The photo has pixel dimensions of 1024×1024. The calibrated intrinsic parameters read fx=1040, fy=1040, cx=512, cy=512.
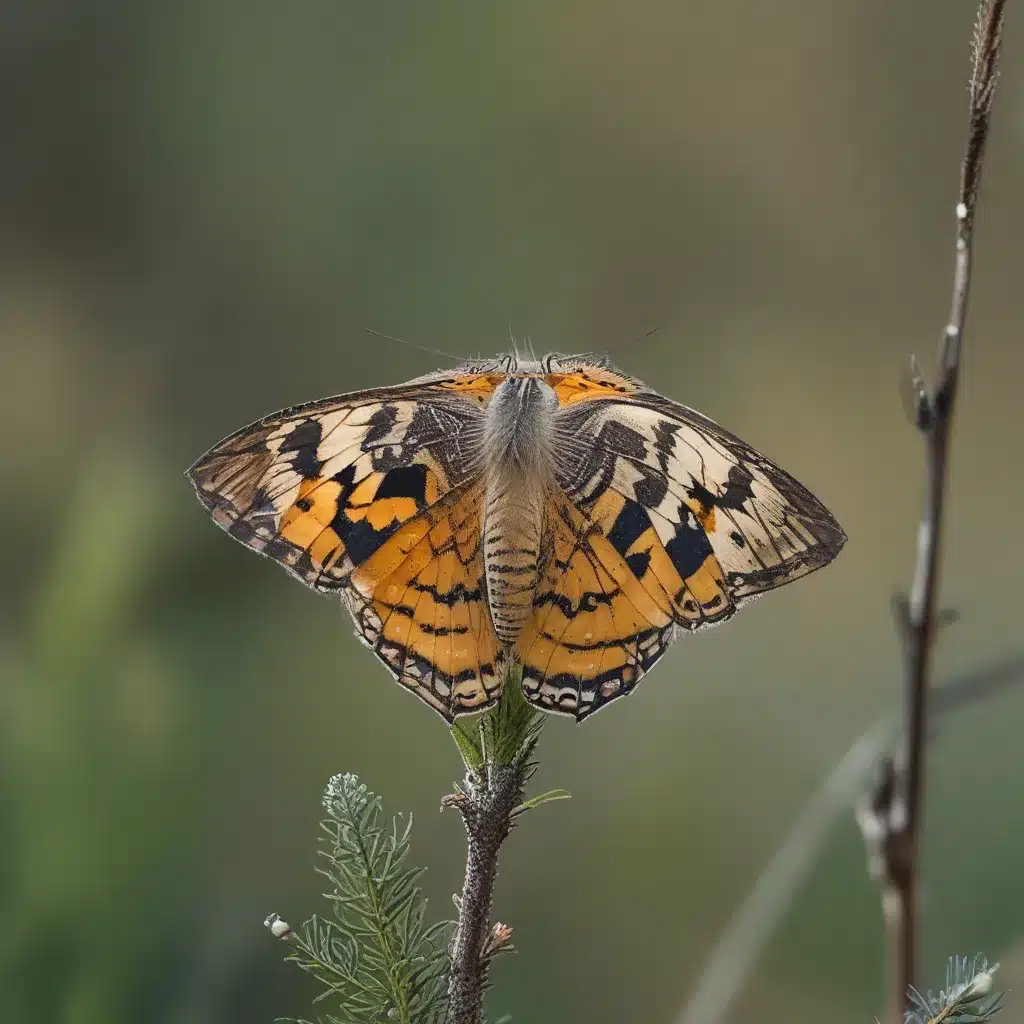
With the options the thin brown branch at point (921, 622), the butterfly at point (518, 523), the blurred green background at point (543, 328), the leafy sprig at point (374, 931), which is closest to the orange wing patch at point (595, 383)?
the butterfly at point (518, 523)

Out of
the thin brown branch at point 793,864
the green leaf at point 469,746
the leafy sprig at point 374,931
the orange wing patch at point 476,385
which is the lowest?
the thin brown branch at point 793,864

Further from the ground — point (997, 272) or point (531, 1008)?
point (997, 272)

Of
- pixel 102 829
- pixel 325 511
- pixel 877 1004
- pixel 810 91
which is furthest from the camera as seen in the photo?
pixel 810 91

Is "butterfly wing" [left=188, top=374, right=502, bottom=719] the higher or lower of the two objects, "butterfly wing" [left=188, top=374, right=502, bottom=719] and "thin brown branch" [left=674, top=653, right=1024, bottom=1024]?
the higher

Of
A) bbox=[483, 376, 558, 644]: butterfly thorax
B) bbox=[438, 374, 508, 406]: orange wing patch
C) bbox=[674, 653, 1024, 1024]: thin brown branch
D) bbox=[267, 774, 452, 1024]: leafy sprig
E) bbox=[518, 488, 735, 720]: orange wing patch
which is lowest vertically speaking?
bbox=[674, 653, 1024, 1024]: thin brown branch

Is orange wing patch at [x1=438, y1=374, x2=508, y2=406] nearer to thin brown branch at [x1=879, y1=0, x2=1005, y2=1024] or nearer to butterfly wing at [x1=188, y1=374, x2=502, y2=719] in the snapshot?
butterfly wing at [x1=188, y1=374, x2=502, y2=719]

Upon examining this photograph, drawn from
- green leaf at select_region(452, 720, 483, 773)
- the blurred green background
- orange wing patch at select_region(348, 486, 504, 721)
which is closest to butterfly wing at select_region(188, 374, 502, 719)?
orange wing patch at select_region(348, 486, 504, 721)

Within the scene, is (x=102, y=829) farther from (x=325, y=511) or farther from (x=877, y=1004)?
(x=877, y=1004)

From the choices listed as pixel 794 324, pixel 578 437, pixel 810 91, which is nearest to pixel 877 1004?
pixel 794 324

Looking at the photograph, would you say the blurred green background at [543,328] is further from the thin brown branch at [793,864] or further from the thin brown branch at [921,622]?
the thin brown branch at [921,622]
